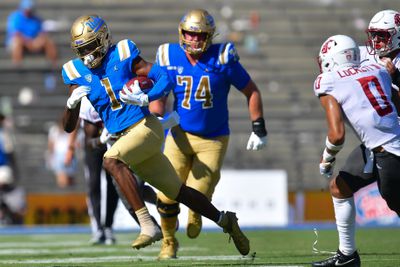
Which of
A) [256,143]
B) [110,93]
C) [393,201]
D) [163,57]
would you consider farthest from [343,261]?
[163,57]

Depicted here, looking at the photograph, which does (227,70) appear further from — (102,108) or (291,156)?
(291,156)

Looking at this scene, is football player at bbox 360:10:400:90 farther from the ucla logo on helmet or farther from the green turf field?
the ucla logo on helmet

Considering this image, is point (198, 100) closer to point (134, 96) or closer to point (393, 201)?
point (134, 96)

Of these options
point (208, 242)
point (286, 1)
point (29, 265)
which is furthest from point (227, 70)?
point (286, 1)

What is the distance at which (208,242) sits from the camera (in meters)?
9.30

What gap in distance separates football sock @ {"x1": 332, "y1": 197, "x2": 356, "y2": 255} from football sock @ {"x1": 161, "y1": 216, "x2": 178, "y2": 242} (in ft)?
5.50

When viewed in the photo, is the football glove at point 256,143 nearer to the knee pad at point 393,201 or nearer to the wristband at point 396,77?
the wristband at point 396,77

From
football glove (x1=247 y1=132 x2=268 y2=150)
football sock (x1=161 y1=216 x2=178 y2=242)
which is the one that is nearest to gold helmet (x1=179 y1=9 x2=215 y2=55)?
football glove (x1=247 y1=132 x2=268 y2=150)

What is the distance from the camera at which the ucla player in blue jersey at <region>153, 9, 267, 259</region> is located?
7180mm

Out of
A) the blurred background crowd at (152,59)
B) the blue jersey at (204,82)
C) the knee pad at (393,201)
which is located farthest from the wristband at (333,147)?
the blurred background crowd at (152,59)

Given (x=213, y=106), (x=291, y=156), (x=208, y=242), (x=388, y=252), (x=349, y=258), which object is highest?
(x=213, y=106)

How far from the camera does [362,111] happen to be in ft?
18.6

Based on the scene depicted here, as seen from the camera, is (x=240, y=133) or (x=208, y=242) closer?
(x=208, y=242)

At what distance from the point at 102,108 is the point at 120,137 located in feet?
0.74
